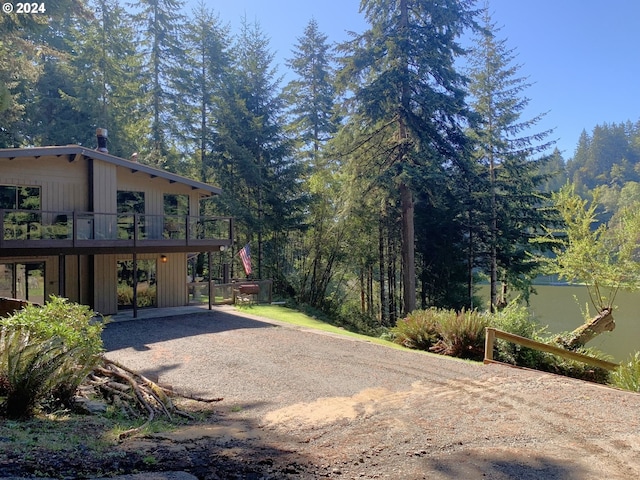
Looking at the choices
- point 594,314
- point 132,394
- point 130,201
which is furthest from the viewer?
point 594,314

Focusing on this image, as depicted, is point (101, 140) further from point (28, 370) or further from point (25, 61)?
point (28, 370)

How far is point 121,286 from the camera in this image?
1482cm

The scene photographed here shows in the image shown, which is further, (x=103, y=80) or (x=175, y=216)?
(x=103, y=80)

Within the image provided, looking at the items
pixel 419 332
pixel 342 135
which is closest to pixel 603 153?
pixel 342 135

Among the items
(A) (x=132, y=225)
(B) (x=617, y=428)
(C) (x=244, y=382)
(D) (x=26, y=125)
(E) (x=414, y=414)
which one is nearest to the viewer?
(B) (x=617, y=428)

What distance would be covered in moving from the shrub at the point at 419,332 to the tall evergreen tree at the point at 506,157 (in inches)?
416

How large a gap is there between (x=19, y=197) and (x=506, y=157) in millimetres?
19605

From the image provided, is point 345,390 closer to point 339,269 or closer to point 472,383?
point 472,383

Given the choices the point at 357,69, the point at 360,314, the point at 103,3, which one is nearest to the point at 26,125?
the point at 103,3

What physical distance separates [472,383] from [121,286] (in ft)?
39.5

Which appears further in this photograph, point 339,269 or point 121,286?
point 339,269

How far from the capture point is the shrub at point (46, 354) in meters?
4.52

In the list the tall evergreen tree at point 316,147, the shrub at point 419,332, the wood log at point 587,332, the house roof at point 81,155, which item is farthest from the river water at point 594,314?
the house roof at point 81,155

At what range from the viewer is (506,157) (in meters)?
20.8
